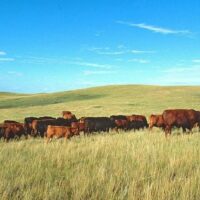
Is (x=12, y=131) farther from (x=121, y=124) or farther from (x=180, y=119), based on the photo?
(x=180, y=119)

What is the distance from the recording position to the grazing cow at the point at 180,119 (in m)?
18.2

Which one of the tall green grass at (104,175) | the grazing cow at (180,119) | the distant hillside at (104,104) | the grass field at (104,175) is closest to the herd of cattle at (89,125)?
the grazing cow at (180,119)

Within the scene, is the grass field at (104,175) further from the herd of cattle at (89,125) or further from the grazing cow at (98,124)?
the grazing cow at (98,124)

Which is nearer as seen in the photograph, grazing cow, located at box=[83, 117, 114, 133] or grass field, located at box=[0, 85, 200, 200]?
grass field, located at box=[0, 85, 200, 200]

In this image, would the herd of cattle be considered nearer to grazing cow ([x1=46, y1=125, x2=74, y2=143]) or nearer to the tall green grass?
grazing cow ([x1=46, y1=125, x2=74, y2=143])

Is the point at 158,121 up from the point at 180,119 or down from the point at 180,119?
down

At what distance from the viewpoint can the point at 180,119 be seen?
59.8 feet

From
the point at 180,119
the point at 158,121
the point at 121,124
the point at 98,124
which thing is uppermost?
the point at 180,119

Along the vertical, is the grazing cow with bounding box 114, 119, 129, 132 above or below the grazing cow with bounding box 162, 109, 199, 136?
below

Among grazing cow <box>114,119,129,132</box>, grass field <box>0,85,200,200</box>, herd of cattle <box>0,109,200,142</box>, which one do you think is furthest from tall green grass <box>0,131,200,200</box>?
grazing cow <box>114,119,129,132</box>

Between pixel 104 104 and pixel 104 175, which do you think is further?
pixel 104 104

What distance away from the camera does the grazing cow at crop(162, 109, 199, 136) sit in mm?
18156

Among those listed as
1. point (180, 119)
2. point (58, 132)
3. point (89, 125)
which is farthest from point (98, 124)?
point (58, 132)

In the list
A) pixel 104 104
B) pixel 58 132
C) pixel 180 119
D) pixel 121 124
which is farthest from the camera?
pixel 104 104
